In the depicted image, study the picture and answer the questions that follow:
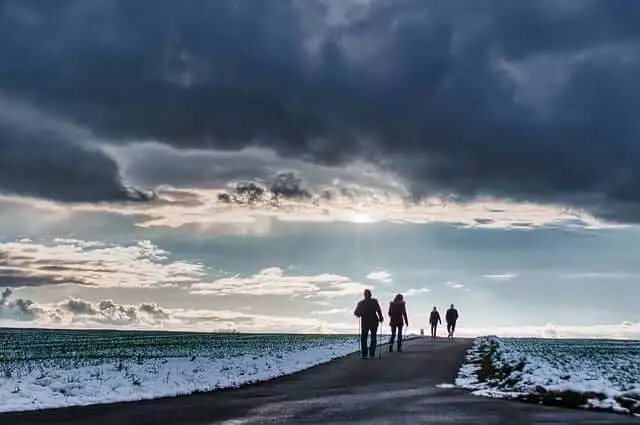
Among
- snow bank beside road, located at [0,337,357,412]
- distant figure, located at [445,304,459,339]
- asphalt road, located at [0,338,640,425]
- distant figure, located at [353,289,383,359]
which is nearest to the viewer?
asphalt road, located at [0,338,640,425]

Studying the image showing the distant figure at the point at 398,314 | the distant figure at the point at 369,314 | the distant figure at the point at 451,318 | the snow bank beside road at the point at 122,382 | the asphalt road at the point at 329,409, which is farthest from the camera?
the distant figure at the point at 451,318

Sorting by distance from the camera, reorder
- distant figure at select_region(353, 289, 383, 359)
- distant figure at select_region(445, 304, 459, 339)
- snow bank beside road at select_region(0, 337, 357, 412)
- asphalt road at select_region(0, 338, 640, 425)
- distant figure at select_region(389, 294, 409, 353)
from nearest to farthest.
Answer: asphalt road at select_region(0, 338, 640, 425)
snow bank beside road at select_region(0, 337, 357, 412)
distant figure at select_region(353, 289, 383, 359)
distant figure at select_region(389, 294, 409, 353)
distant figure at select_region(445, 304, 459, 339)

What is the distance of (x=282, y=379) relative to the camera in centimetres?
2295

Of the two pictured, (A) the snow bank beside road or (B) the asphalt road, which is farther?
(A) the snow bank beside road

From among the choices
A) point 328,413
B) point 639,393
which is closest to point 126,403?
point 328,413

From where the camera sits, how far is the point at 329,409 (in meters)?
15.3

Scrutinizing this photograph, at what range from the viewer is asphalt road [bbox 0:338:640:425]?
44.8ft

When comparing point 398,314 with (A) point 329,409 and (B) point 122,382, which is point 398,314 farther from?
(A) point 329,409

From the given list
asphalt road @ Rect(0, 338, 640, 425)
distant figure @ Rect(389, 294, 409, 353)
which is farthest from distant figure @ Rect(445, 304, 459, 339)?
asphalt road @ Rect(0, 338, 640, 425)

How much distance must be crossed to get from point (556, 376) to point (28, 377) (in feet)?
44.0

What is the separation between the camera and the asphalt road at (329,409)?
44.8 ft

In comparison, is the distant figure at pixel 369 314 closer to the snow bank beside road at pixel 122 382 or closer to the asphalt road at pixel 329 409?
the snow bank beside road at pixel 122 382

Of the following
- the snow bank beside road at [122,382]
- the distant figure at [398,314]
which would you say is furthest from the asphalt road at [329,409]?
the distant figure at [398,314]

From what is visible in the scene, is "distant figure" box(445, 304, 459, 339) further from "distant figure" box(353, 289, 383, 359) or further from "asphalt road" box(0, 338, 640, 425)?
"asphalt road" box(0, 338, 640, 425)
